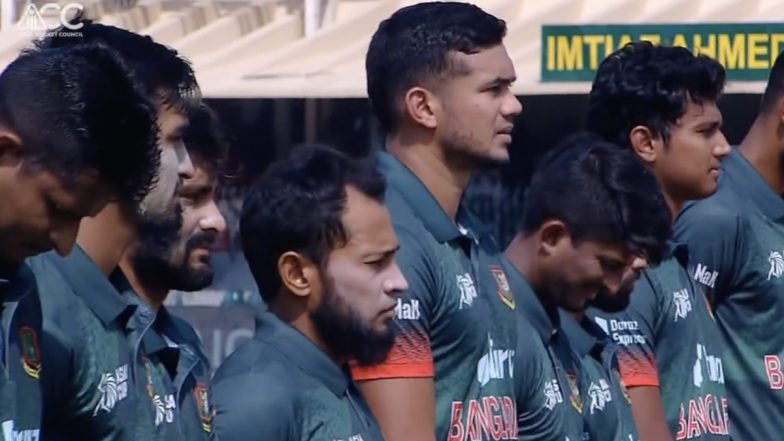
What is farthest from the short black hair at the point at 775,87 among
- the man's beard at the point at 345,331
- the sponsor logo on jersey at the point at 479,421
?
the man's beard at the point at 345,331

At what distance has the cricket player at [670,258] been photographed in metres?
5.06

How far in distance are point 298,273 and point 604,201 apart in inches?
45.8

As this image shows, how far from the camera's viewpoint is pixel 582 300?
471 centimetres

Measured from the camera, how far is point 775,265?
5504mm

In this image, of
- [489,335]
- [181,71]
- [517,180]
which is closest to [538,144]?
[517,180]

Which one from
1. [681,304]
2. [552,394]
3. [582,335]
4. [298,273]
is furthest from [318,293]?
[681,304]

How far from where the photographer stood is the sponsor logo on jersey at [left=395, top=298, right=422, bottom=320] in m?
4.03

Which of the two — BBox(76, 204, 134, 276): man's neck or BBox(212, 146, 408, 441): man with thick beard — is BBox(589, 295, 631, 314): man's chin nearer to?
BBox(212, 146, 408, 441): man with thick beard

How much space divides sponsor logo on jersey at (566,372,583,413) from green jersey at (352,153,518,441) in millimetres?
366

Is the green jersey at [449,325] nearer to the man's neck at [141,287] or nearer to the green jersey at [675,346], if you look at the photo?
the man's neck at [141,287]

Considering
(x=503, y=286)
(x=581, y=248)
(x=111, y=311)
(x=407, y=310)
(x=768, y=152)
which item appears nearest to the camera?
(x=111, y=311)

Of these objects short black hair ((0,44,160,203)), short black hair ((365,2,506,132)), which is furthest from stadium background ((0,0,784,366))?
short black hair ((0,44,160,203))

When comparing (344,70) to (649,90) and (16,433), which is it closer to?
(649,90)

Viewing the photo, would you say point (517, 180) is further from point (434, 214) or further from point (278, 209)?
point (278, 209)
